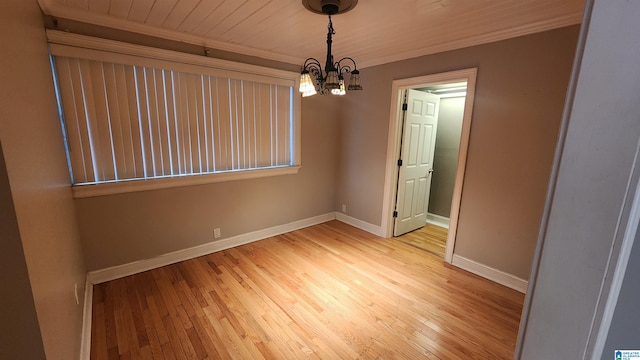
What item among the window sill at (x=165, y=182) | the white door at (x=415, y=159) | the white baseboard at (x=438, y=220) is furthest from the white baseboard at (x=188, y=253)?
the white baseboard at (x=438, y=220)

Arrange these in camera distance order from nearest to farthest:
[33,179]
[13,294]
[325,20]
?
[13,294], [33,179], [325,20]

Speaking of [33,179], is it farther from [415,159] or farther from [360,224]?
[415,159]

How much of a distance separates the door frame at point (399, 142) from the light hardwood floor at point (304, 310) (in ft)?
1.92

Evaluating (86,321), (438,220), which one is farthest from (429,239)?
(86,321)

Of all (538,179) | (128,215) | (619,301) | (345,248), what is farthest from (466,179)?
(128,215)

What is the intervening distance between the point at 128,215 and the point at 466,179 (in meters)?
3.57

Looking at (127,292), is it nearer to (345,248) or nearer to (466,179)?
(345,248)

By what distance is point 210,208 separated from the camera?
313cm

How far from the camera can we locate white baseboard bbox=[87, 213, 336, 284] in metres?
2.56

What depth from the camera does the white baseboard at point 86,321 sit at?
172cm

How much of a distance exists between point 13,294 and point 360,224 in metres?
3.69

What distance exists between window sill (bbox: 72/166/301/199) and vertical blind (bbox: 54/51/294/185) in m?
0.08

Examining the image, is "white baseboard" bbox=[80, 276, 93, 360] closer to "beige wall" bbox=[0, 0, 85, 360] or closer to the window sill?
"beige wall" bbox=[0, 0, 85, 360]

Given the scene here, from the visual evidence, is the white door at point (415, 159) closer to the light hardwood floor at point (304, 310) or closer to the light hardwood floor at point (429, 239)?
the light hardwood floor at point (429, 239)
